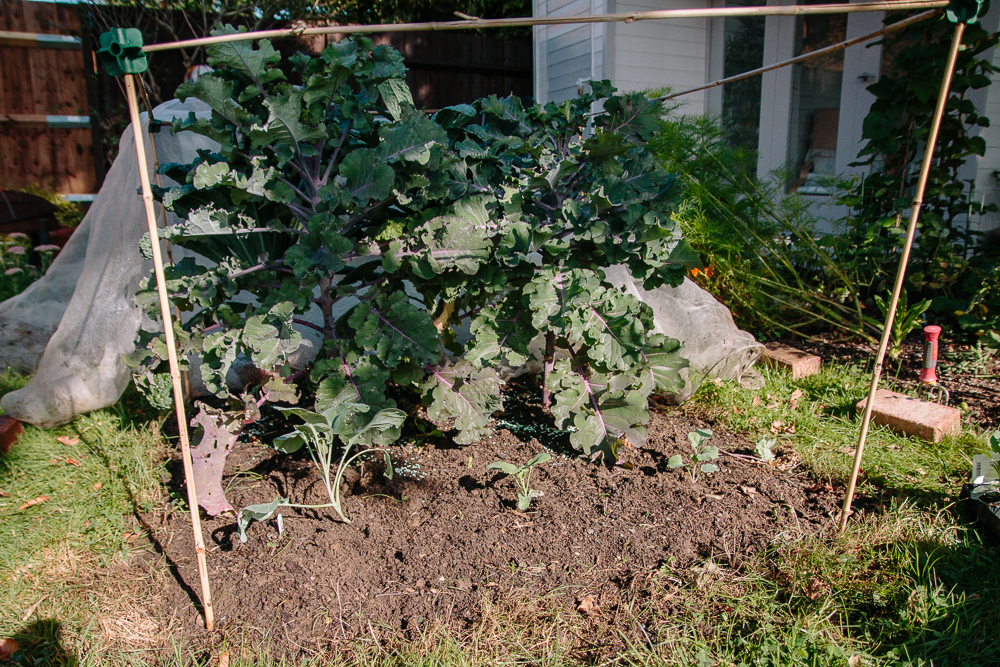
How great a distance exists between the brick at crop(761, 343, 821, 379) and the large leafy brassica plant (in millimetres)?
1184

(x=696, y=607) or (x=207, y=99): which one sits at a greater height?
(x=207, y=99)

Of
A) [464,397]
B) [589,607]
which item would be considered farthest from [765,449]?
[464,397]

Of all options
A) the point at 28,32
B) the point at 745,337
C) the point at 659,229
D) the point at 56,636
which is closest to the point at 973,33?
the point at 745,337

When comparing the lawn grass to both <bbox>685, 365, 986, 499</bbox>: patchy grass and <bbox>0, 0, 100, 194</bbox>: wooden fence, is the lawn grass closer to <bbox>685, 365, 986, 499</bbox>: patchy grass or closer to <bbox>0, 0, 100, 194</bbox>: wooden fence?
<bbox>685, 365, 986, 499</bbox>: patchy grass

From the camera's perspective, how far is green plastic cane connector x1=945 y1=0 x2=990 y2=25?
1556 mm

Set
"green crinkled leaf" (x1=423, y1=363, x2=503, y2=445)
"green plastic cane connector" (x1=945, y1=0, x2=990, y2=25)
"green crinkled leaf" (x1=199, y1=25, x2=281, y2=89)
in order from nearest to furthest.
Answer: "green plastic cane connector" (x1=945, y1=0, x2=990, y2=25) < "green crinkled leaf" (x1=199, y1=25, x2=281, y2=89) < "green crinkled leaf" (x1=423, y1=363, x2=503, y2=445)

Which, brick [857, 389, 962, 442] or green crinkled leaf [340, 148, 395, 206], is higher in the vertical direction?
green crinkled leaf [340, 148, 395, 206]

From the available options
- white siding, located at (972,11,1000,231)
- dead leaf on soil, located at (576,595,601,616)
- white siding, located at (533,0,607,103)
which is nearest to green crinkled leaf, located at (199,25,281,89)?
dead leaf on soil, located at (576,595,601,616)

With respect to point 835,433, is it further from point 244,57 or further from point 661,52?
point 661,52

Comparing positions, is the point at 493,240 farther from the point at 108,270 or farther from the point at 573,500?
the point at 108,270

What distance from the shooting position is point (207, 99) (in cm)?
190

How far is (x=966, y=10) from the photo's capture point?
1568mm

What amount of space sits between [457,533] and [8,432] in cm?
206

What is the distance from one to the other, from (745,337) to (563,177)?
138 cm
